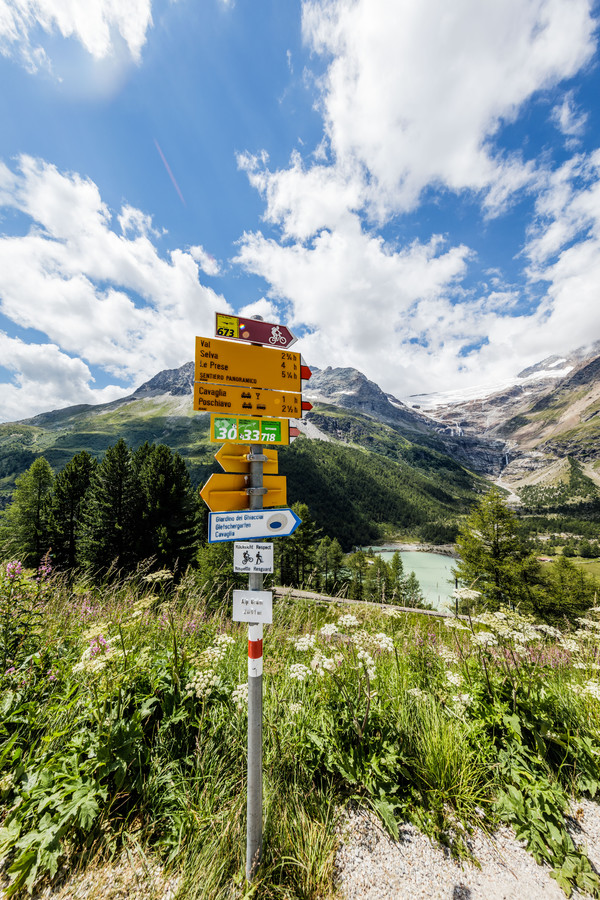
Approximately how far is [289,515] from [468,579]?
94.3 feet

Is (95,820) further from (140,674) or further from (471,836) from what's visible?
(471,836)

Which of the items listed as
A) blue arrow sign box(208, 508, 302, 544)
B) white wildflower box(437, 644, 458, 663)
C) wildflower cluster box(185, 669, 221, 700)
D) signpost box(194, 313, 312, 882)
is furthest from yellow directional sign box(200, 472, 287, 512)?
white wildflower box(437, 644, 458, 663)

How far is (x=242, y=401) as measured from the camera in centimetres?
258

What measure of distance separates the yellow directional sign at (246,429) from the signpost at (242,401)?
64mm

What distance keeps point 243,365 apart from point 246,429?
550mm

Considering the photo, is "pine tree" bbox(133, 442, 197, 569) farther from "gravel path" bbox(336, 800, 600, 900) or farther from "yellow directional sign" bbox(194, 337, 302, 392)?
"yellow directional sign" bbox(194, 337, 302, 392)

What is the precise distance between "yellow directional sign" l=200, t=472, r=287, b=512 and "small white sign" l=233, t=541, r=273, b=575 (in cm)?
32

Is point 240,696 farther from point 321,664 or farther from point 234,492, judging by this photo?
point 234,492

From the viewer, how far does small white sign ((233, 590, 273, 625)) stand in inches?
90.4

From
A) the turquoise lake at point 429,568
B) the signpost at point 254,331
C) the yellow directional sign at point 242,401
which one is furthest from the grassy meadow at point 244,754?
the turquoise lake at point 429,568

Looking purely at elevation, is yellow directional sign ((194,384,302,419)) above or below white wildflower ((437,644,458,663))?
above

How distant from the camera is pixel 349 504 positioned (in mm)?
161625

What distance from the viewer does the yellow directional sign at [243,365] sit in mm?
2576

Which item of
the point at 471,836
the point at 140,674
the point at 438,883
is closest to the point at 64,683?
the point at 140,674
